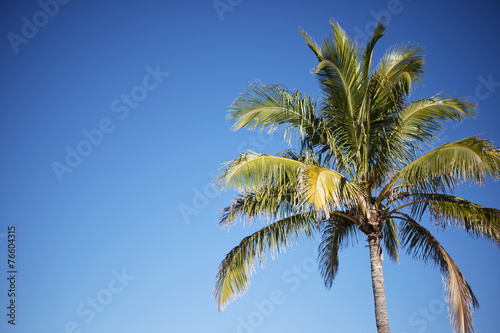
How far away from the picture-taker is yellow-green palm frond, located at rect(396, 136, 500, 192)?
875cm

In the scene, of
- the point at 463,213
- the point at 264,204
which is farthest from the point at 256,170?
the point at 463,213

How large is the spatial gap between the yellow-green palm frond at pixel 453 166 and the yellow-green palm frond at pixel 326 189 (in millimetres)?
1219

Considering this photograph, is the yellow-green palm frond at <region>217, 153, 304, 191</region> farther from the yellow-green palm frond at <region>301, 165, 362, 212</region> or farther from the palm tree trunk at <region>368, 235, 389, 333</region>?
the palm tree trunk at <region>368, 235, 389, 333</region>

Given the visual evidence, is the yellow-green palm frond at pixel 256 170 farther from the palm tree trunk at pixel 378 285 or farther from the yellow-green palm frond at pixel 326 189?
the palm tree trunk at pixel 378 285

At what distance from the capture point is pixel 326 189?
8.43 meters

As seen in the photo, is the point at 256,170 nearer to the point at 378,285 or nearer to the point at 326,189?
the point at 326,189

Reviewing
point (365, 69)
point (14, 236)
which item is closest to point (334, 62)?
point (365, 69)

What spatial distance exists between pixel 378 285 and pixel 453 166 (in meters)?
2.66

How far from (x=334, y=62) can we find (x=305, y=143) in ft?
6.30

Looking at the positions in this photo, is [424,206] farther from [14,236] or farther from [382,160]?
[14,236]

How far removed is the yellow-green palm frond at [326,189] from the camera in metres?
8.13

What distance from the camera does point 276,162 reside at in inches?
382

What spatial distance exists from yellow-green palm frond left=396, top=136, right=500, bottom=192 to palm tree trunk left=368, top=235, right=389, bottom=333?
54.0 inches

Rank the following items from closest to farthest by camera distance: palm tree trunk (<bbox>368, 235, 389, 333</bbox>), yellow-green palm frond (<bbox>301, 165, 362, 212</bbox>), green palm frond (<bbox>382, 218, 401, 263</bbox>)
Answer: yellow-green palm frond (<bbox>301, 165, 362, 212</bbox>) → palm tree trunk (<bbox>368, 235, 389, 333</bbox>) → green palm frond (<bbox>382, 218, 401, 263</bbox>)
